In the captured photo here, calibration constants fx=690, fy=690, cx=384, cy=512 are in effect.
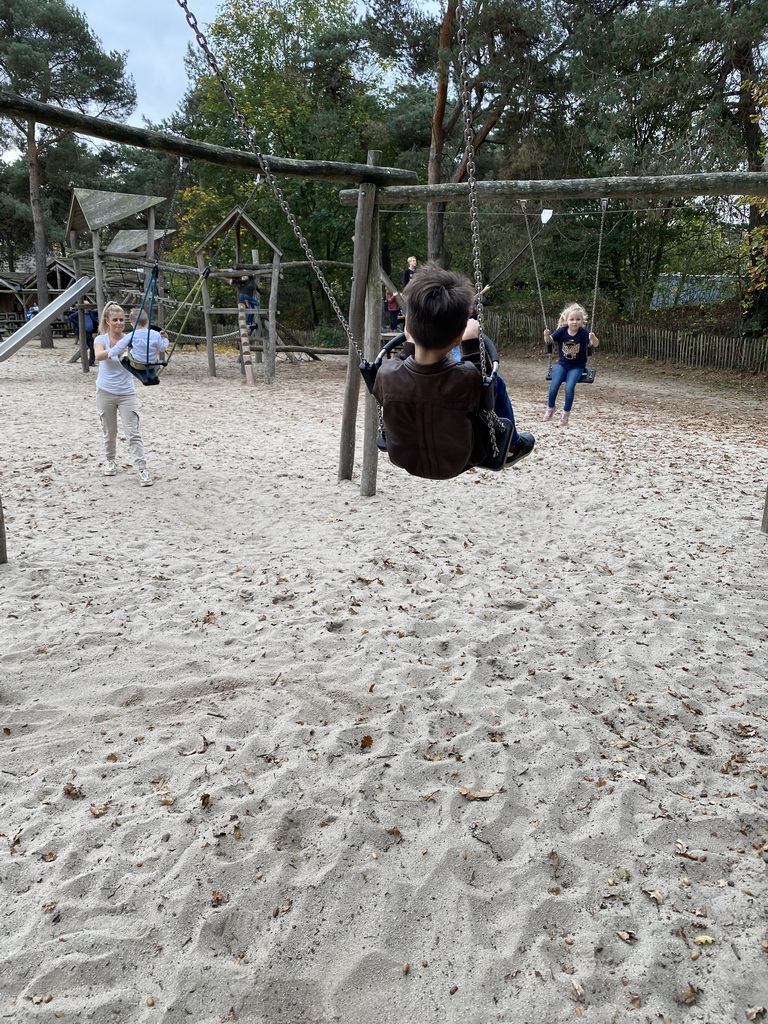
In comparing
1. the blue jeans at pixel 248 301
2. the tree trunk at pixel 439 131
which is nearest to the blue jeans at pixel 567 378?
the tree trunk at pixel 439 131

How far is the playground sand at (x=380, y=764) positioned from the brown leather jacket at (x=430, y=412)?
114 cm

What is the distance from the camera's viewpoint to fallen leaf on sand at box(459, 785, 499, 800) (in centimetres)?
264

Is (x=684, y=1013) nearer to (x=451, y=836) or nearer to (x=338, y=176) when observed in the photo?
(x=451, y=836)

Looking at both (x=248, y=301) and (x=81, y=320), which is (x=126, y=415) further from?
(x=81, y=320)

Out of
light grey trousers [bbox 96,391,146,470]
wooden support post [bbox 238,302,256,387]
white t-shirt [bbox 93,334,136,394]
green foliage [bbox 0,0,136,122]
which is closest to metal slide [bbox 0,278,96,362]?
white t-shirt [bbox 93,334,136,394]

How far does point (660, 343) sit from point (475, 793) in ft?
60.2

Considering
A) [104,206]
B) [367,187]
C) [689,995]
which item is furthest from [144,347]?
[104,206]

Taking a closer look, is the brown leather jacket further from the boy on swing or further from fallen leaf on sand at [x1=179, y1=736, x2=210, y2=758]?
fallen leaf on sand at [x1=179, y1=736, x2=210, y2=758]

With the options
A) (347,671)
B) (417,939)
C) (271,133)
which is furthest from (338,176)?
(271,133)

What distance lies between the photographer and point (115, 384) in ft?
20.7

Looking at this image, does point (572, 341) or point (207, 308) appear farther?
point (207, 308)

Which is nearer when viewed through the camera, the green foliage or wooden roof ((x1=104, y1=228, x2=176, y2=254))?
wooden roof ((x1=104, y1=228, x2=176, y2=254))

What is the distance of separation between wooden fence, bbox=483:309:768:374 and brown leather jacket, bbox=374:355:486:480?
15.9 m

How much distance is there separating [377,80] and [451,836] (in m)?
27.8
